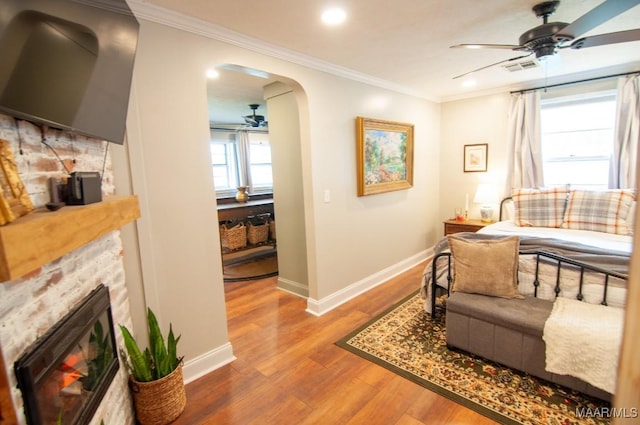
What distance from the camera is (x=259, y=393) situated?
2.10 metres

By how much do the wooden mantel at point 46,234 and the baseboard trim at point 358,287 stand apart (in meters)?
2.21

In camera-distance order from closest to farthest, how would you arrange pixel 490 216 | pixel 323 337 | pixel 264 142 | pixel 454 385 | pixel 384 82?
pixel 454 385, pixel 323 337, pixel 384 82, pixel 490 216, pixel 264 142

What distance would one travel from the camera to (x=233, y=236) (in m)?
5.54

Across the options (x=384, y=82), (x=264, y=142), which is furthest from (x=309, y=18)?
(x=264, y=142)

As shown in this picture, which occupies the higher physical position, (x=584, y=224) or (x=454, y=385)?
(x=584, y=224)

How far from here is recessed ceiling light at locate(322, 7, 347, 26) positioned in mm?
1998

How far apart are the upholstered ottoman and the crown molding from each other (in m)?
2.32

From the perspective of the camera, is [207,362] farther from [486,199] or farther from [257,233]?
[486,199]

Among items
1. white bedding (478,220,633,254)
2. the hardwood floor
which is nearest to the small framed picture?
white bedding (478,220,633,254)

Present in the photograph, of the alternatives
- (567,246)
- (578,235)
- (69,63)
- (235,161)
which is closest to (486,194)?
(578,235)

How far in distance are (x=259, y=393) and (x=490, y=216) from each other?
373cm

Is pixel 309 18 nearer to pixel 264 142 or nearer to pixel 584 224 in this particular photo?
pixel 584 224

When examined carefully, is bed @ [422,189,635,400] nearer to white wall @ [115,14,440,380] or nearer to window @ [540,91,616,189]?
white wall @ [115,14,440,380]

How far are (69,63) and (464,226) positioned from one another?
427 cm
